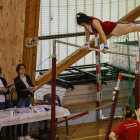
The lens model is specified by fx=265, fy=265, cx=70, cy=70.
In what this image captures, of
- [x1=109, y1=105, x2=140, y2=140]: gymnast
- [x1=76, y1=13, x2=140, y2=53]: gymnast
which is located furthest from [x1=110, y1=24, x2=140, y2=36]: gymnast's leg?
[x1=109, y1=105, x2=140, y2=140]: gymnast

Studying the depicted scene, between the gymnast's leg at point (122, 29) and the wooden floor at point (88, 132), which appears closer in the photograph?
the gymnast's leg at point (122, 29)

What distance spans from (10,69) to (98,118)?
2.30m

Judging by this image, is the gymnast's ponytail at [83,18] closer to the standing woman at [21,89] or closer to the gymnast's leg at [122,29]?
the gymnast's leg at [122,29]

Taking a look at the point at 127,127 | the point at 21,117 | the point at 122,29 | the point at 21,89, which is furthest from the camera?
the point at 21,89

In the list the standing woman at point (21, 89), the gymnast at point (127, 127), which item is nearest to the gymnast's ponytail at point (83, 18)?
the gymnast at point (127, 127)

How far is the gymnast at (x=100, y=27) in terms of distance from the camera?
3383 mm

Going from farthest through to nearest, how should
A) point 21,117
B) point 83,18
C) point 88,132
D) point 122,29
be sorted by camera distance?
point 88,132 < point 21,117 < point 122,29 < point 83,18

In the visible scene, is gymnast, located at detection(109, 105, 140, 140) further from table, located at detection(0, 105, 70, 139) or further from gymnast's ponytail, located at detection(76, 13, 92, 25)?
table, located at detection(0, 105, 70, 139)

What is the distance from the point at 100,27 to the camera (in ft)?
11.2

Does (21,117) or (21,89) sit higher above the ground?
(21,89)

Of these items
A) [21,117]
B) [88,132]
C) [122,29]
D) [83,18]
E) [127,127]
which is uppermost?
[83,18]

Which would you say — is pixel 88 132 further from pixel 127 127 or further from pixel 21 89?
pixel 127 127

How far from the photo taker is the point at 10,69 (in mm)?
4988

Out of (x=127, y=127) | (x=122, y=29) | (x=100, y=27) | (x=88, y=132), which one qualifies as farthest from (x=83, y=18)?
(x=88, y=132)
